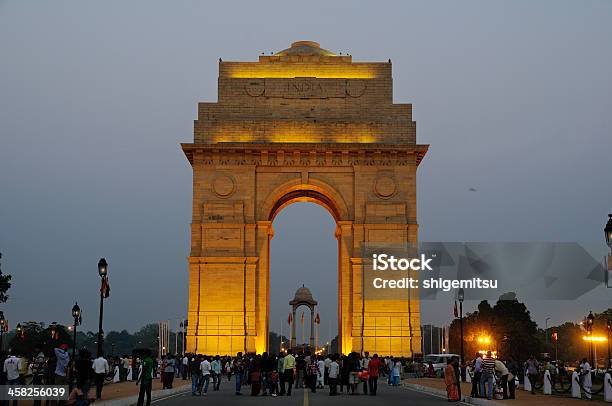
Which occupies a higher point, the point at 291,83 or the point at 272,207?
the point at 291,83

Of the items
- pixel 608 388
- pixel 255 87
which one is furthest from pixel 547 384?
pixel 255 87

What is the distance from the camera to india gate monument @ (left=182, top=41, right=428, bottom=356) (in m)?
50.3

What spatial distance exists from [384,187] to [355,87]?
22.1 ft

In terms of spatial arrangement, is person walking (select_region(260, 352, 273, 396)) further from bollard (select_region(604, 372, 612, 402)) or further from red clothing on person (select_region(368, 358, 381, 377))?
bollard (select_region(604, 372, 612, 402))

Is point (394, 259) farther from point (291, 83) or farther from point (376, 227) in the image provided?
point (291, 83)

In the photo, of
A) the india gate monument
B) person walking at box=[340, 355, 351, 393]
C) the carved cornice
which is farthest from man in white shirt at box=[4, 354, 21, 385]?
the carved cornice

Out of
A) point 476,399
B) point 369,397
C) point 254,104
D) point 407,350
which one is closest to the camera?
point 476,399

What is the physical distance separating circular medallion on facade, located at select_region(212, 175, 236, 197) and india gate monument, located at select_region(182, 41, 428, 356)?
0.06 meters

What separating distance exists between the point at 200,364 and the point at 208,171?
72.1ft

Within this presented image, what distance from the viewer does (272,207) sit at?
5262 centimetres

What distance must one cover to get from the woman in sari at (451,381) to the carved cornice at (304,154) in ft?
84.4

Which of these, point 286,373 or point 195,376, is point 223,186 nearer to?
point 286,373

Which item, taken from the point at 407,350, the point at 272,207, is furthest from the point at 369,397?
the point at 272,207

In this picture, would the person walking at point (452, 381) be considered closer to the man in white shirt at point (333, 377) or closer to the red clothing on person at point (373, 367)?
the red clothing on person at point (373, 367)
